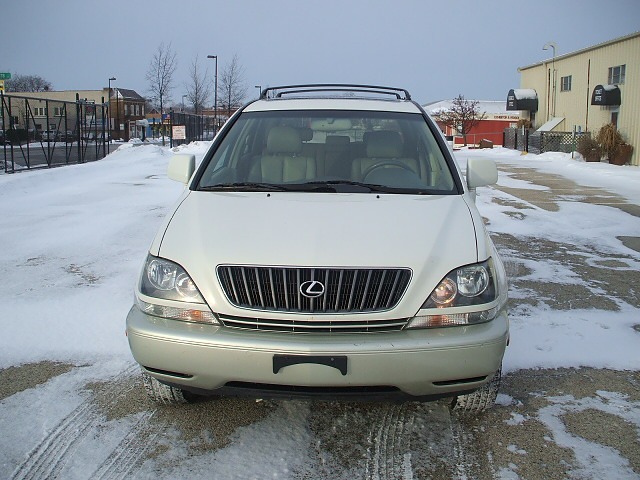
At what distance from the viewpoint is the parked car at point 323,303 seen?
8.87 feet

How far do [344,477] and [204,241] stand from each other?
4.25 ft

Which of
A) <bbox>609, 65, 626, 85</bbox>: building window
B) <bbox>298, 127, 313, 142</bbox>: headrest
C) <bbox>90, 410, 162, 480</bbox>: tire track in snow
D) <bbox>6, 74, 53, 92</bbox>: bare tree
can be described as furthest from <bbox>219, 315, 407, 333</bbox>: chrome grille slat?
<bbox>6, 74, 53, 92</bbox>: bare tree

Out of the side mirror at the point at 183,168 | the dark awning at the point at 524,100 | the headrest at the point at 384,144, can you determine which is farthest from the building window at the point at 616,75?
the side mirror at the point at 183,168

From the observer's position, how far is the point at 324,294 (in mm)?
2773

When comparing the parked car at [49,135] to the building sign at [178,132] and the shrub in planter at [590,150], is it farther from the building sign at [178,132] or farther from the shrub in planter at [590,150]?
the shrub in planter at [590,150]

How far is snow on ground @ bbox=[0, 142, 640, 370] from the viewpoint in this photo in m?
4.30

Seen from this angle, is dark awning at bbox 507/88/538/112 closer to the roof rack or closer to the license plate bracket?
the roof rack

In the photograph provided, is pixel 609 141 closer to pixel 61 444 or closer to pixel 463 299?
pixel 463 299

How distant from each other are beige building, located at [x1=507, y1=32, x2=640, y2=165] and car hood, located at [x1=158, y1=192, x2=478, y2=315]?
88.2 ft

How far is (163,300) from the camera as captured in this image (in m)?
2.96

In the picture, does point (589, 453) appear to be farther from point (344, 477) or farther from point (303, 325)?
point (303, 325)

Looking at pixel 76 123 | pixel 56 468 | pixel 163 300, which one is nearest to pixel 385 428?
pixel 163 300

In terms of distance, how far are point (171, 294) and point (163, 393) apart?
0.66 m

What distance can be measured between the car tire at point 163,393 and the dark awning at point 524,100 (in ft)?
137
